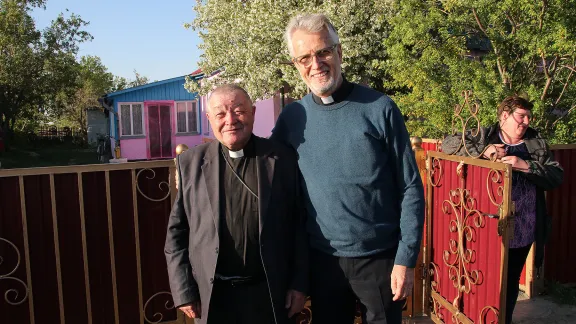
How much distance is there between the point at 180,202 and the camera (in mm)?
2412

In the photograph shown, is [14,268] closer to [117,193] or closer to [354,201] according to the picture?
[117,193]

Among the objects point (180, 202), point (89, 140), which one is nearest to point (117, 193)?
point (180, 202)

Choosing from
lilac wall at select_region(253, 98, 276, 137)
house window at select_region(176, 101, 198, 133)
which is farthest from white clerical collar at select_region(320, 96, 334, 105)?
house window at select_region(176, 101, 198, 133)

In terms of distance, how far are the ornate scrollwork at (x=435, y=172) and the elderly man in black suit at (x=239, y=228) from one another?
1.68m

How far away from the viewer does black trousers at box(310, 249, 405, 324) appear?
2.28 metres

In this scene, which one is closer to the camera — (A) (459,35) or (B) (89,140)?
(A) (459,35)

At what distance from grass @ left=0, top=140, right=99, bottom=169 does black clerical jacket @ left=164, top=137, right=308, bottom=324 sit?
19.0 metres

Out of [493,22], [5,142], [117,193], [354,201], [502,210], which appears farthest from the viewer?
[5,142]

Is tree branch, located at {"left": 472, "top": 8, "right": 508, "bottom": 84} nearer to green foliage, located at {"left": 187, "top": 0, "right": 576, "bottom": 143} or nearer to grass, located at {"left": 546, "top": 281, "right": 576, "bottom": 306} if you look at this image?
green foliage, located at {"left": 187, "top": 0, "right": 576, "bottom": 143}

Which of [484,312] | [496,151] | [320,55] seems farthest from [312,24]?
[484,312]

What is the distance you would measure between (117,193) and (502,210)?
8.24 feet

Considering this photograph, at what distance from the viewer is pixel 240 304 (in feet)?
7.58

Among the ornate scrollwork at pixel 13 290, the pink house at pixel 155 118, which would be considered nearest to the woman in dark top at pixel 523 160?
the ornate scrollwork at pixel 13 290

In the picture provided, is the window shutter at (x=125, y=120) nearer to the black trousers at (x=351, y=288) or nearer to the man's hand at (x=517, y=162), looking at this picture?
the man's hand at (x=517, y=162)
